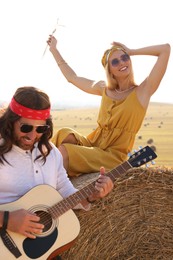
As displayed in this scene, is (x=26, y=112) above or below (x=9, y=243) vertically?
above

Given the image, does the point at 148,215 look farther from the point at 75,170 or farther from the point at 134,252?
the point at 75,170

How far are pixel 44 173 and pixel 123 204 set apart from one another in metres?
1.09

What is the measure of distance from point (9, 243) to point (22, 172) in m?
0.47

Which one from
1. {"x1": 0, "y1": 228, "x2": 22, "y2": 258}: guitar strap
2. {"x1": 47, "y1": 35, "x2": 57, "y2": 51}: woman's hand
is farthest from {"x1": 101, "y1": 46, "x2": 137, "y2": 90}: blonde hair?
{"x1": 0, "y1": 228, "x2": 22, "y2": 258}: guitar strap

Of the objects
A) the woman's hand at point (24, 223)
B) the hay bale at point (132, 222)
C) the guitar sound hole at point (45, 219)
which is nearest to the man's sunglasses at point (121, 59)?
the hay bale at point (132, 222)

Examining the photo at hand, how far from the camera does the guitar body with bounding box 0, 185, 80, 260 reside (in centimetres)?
396

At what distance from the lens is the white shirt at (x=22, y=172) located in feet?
13.0

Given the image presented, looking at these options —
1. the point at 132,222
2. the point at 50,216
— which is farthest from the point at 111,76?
the point at 50,216

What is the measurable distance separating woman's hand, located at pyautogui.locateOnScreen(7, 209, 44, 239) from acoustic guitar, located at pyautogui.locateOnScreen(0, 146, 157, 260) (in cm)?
7

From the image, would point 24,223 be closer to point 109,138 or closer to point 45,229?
point 45,229

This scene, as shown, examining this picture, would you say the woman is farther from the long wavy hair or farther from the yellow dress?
the long wavy hair

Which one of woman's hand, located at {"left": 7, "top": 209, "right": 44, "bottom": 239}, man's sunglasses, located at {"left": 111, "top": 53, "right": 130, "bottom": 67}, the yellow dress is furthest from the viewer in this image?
man's sunglasses, located at {"left": 111, "top": 53, "right": 130, "bottom": 67}

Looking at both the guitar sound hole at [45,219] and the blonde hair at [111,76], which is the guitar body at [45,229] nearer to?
the guitar sound hole at [45,219]

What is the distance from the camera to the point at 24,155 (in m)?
4.02
